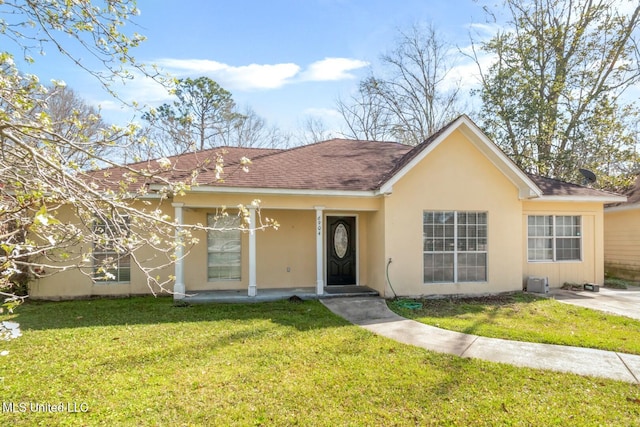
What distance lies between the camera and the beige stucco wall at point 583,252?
36.3ft

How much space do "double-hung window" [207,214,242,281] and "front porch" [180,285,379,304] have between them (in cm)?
64

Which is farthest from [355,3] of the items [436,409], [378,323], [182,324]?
[436,409]

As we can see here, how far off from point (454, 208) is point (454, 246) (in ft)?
3.44

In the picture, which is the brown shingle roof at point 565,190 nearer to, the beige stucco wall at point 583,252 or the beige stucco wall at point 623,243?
the beige stucco wall at point 583,252

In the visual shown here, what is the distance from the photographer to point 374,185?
9.91 m

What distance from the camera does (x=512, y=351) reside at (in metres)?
5.58

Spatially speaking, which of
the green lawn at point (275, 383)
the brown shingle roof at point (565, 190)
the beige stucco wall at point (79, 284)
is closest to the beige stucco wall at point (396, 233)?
the beige stucco wall at point (79, 284)

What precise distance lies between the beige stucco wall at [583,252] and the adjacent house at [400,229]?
1.3 inches

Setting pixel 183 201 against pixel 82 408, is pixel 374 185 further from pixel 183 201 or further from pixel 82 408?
pixel 82 408

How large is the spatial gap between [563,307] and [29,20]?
425 inches

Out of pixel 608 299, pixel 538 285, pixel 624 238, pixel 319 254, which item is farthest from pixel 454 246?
pixel 624 238

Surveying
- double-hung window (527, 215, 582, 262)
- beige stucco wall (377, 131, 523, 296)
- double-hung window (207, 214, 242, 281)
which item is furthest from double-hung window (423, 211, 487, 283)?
double-hung window (207, 214, 242, 281)

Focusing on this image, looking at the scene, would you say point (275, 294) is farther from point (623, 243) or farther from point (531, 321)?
point (623, 243)

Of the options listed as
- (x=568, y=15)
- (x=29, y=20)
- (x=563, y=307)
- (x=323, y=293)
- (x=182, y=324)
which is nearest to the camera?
(x=29, y=20)
